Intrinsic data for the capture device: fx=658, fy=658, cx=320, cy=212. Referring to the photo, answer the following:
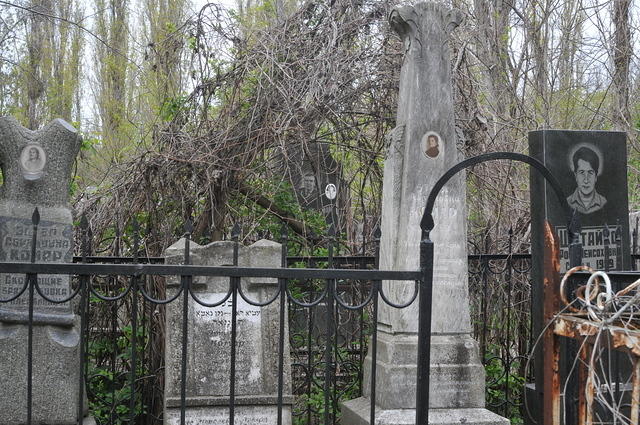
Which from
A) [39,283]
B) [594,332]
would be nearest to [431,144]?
[594,332]

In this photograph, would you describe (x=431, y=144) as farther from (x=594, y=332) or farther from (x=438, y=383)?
(x=594, y=332)

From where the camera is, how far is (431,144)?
16.0 feet

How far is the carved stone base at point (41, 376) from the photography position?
15.7ft

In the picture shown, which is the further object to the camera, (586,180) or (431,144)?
(586,180)

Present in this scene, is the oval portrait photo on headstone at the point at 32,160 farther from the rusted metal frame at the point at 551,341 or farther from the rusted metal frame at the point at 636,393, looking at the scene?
the rusted metal frame at the point at 636,393

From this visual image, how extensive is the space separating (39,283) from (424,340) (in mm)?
3262

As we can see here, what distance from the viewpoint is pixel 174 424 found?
4590 mm

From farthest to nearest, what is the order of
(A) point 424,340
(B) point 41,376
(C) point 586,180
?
(C) point 586,180 < (B) point 41,376 < (A) point 424,340

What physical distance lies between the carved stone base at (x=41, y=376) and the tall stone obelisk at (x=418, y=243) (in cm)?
210

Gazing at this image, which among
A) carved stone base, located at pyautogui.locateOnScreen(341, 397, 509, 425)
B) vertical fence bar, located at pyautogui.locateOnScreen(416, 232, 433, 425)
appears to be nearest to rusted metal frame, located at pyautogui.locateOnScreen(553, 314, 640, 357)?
vertical fence bar, located at pyautogui.locateOnScreen(416, 232, 433, 425)

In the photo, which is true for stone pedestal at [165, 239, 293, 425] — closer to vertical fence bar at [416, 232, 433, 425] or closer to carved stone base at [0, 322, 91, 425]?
carved stone base at [0, 322, 91, 425]

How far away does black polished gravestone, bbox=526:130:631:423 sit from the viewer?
215 inches

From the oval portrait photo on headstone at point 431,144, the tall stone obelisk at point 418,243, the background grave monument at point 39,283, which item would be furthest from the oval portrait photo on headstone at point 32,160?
the oval portrait photo on headstone at point 431,144

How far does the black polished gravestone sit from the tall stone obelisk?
90 centimetres
